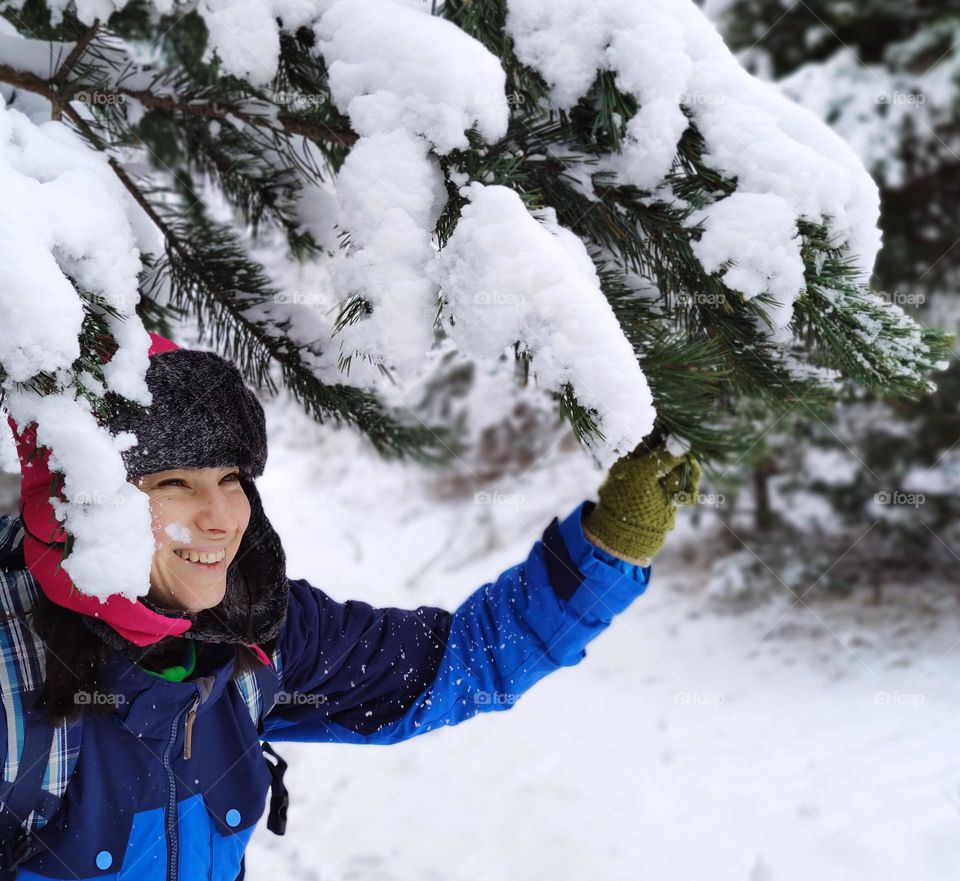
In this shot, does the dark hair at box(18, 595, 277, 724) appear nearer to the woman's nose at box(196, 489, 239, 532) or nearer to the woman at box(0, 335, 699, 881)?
the woman at box(0, 335, 699, 881)

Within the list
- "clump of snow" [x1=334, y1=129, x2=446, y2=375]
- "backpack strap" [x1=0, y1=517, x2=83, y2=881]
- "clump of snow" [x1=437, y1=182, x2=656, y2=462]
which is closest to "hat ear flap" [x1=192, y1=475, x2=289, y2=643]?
"backpack strap" [x1=0, y1=517, x2=83, y2=881]

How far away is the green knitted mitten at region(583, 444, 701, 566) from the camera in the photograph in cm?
187

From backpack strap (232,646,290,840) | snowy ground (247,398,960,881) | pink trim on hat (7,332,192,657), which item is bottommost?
snowy ground (247,398,960,881)

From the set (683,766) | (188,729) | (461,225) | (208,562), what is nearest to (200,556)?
(208,562)

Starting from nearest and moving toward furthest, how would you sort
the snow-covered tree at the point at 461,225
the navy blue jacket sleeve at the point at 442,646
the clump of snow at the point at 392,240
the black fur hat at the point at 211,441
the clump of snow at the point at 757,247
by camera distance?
the snow-covered tree at the point at 461,225 < the clump of snow at the point at 392,240 < the clump of snow at the point at 757,247 < the black fur hat at the point at 211,441 < the navy blue jacket sleeve at the point at 442,646

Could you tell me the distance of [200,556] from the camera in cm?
163

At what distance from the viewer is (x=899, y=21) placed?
4.95m

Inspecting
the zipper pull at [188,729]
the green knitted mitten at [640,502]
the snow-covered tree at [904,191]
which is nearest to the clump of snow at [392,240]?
the green knitted mitten at [640,502]

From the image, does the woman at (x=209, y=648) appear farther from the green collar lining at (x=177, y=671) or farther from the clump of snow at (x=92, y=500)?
the clump of snow at (x=92, y=500)

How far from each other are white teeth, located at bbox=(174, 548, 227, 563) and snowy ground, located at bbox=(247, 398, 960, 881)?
1985 mm

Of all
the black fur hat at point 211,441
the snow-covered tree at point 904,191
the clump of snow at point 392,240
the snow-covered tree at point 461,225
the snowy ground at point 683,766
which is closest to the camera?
the snow-covered tree at point 461,225

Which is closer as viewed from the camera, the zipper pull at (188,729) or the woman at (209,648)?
the woman at (209,648)

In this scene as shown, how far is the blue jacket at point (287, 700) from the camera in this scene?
1554 mm

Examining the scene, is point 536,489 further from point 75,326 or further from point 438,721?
point 75,326
